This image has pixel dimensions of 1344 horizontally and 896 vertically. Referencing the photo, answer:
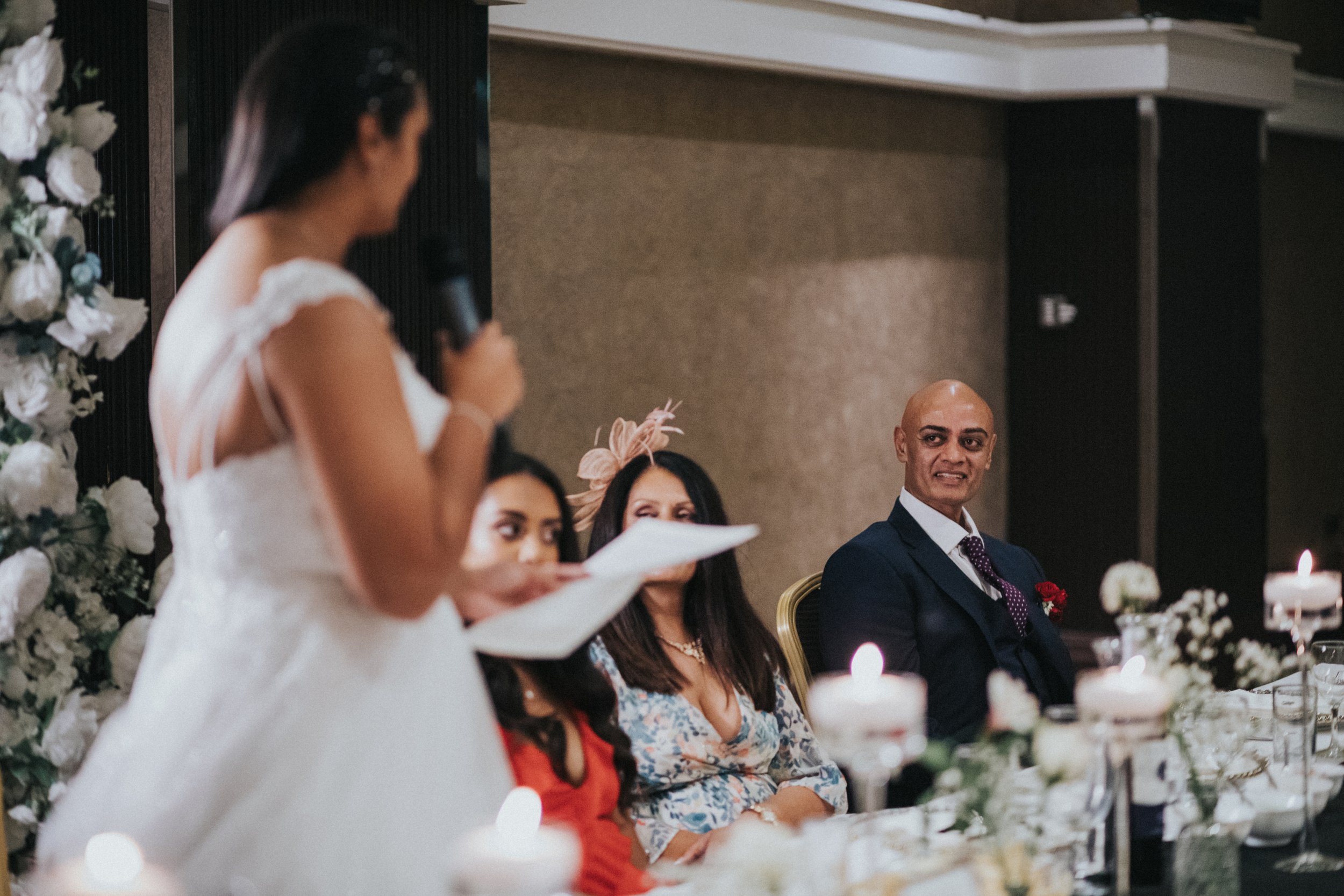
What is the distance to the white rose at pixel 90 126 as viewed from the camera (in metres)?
2.51

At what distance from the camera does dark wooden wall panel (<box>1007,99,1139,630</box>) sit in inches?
247

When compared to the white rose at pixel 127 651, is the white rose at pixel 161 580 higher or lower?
higher

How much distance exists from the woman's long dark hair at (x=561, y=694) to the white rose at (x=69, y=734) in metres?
0.77

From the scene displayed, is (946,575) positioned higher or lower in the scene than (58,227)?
lower

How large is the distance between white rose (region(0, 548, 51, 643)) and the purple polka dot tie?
6.37ft

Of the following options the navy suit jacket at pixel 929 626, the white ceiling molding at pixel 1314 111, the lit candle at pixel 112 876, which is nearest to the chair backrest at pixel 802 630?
the navy suit jacket at pixel 929 626

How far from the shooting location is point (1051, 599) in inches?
138

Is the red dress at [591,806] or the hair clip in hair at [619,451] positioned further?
the hair clip in hair at [619,451]

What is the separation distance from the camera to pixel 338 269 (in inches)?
59.5

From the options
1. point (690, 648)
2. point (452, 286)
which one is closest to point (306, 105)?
point (452, 286)

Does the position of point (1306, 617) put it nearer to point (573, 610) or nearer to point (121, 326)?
point (573, 610)

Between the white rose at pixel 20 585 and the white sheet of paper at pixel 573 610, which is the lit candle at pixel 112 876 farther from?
the white rose at pixel 20 585

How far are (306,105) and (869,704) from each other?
2.65 ft

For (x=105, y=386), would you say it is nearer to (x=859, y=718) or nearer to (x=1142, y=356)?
(x=859, y=718)
